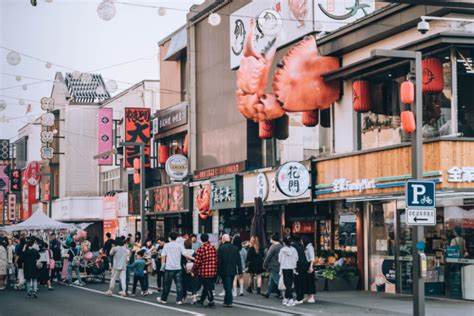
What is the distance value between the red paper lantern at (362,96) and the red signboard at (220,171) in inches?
393

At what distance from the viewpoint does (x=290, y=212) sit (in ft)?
110

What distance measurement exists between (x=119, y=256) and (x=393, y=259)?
835cm

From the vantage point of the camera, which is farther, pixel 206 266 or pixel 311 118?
pixel 311 118

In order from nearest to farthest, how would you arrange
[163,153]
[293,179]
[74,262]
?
[293,179] < [74,262] < [163,153]

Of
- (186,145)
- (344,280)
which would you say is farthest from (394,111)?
(186,145)

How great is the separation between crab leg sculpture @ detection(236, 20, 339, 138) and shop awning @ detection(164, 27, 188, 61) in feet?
33.0

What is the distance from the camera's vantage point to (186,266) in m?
23.8

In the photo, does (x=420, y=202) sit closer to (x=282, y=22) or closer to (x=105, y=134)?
(x=282, y=22)

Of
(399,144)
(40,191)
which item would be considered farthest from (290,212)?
(40,191)

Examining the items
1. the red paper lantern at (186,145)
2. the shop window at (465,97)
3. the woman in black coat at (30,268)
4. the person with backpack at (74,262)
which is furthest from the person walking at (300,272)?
the red paper lantern at (186,145)

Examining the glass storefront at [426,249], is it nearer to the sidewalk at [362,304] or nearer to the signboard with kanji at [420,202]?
the sidewalk at [362,304]

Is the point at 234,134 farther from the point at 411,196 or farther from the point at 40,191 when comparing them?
the point at 40,191

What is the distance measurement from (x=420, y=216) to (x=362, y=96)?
955 cm

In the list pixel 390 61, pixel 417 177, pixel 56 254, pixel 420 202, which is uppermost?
pixel 390 61
